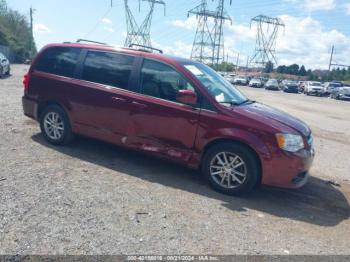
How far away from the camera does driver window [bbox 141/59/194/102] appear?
556cm

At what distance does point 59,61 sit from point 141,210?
11.6ft

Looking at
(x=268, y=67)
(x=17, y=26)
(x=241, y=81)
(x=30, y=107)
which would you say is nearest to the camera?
(x=30, y=107)

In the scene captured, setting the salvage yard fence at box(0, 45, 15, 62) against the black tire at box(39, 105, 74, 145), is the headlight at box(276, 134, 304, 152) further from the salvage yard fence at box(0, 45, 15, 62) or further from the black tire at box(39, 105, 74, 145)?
the salvage yard fence at box(0, 45, 15, 62)

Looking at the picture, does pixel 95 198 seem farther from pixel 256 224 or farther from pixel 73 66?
pixel 73 66

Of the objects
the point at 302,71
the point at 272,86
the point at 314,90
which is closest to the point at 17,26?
the point at 272,86

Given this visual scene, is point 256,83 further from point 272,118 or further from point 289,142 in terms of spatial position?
point 289,142

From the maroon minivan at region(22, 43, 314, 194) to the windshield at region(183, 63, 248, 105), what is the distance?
22 mm

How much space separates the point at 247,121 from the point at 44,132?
375cm

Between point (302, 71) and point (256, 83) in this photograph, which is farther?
point (302, 71)

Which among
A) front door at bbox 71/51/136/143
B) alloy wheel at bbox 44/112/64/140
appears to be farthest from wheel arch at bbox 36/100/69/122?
front door at bbox 71/51/136/143

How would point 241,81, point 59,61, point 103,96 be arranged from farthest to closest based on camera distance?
point 241,81, point 59,61, point 103,96

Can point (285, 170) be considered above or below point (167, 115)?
below

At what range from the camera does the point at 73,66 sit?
6.44 meters

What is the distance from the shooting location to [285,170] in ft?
16.4
